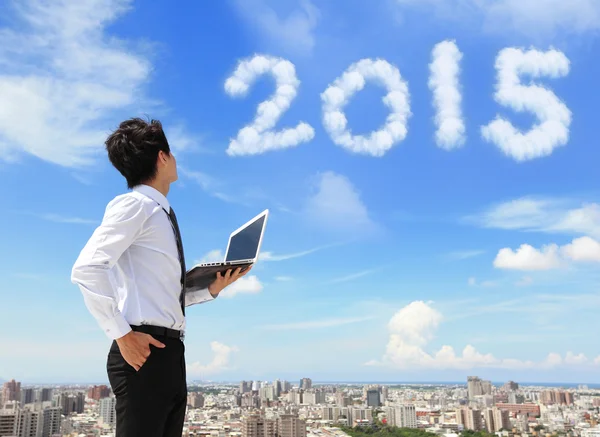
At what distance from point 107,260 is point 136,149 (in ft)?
0.73

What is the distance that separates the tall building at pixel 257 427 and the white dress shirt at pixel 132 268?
52.6ft

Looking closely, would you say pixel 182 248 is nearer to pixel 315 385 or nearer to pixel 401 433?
pixel 401 433

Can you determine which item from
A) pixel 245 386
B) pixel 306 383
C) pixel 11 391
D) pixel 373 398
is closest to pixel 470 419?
pixel 373 398

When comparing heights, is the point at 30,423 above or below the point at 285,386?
below

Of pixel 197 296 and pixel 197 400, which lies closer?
pixel 197 296

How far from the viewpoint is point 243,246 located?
1076mm

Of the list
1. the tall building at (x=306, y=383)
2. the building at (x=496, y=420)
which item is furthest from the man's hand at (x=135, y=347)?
the tall building at (x=306, y=383)

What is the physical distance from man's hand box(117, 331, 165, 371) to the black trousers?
0.01 meters

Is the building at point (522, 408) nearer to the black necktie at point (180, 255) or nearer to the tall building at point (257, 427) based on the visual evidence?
the tall building at point (257, 427)

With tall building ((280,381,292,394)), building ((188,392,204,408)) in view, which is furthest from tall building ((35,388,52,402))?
tall building ((280,381,292,394))

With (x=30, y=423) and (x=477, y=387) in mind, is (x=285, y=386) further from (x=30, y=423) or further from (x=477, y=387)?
(x=30, y=423)

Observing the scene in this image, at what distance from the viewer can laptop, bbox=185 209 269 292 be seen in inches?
41.6

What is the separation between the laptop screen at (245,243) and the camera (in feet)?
3.50

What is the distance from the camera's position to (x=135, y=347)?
0.85m
